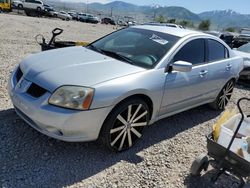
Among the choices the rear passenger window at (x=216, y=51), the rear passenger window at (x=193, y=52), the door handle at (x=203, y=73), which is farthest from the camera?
the rear passenger window at (x=216, y=51)

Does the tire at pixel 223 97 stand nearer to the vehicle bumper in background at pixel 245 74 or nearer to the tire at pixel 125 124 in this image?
the tire at pixel 125 124

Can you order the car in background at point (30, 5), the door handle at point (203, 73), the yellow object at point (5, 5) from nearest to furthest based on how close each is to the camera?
1. the door handle at point (203, 73)
2. the yellow object at point (5, 5)
3. the car in background at point (30, 5)

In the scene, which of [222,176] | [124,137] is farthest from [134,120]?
[222,176]

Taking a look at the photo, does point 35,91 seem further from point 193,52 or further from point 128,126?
point 193,52

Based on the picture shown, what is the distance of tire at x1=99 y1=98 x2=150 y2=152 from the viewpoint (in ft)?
10.8

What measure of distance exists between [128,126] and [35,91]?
121 cm

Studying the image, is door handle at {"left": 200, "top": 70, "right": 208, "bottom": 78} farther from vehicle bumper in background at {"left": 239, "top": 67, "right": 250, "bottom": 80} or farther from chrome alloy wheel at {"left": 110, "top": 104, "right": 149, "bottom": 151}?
vehicle bumper in background at {"left": 239, "top": 67, "right": 250, "bottom": 80}

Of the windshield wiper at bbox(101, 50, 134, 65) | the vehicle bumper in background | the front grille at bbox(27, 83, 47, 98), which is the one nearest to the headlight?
the front grille at bbox(27, 83, 47, 98)

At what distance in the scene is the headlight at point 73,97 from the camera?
3.00 meters

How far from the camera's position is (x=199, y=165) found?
3.33 m

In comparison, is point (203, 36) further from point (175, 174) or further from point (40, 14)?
point (40, 14)

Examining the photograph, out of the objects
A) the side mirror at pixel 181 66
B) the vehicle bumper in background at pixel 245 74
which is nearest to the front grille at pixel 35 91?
the side mirror at pixel 181 66

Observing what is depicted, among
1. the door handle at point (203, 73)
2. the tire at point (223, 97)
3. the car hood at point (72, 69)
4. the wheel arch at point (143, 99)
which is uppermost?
the car hood at point (72, 69)

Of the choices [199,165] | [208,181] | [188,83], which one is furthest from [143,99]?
[208,181]
